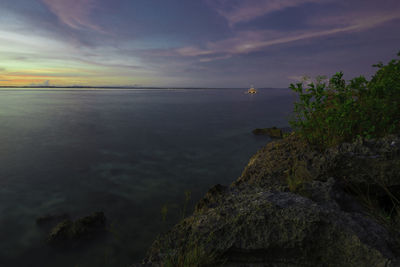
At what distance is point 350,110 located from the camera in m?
5.00

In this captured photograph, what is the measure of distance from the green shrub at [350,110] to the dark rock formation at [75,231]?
6846mm

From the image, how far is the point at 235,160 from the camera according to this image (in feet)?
46.5

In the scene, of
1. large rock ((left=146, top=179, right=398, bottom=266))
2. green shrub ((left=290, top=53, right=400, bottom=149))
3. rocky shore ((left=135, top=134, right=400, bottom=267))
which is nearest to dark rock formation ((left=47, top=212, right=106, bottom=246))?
rocky shore ((left=135, top=134, right=400, bottom=267))

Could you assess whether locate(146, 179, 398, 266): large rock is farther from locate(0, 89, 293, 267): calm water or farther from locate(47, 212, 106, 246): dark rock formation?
locate(47, 212, 106, 246): dark rock formation

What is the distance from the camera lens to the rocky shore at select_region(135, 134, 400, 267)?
105 inches

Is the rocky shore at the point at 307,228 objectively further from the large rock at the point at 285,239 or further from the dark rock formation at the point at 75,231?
the dark rock formation at the point at 75,231

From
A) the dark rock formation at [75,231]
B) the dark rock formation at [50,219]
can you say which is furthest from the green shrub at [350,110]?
the dark rock formation at [50,219]

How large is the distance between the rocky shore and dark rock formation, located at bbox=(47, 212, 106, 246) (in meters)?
4.20

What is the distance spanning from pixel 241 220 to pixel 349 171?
2.79 meters

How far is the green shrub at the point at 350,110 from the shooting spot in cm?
480

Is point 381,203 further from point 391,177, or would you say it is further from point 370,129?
point 370,129

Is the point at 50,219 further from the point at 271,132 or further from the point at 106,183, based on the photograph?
the point at 271,132

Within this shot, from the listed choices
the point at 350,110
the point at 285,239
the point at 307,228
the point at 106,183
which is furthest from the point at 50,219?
the point at 350,110

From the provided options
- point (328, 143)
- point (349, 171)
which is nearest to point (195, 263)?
point (349, 171)
